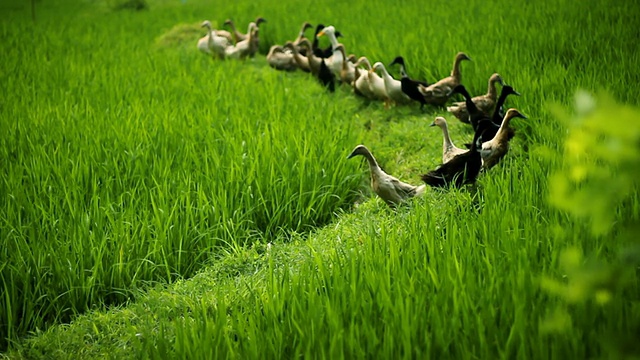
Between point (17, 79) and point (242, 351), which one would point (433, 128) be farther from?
point (17, 79)

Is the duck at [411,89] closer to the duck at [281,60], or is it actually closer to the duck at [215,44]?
the duck at [281,60]

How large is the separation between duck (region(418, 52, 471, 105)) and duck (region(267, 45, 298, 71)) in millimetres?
2575

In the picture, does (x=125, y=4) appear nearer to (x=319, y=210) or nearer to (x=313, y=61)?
(x=313, y=61)

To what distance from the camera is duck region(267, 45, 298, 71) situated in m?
7.34

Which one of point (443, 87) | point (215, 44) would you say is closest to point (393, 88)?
point (443, 87)

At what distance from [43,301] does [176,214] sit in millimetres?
804

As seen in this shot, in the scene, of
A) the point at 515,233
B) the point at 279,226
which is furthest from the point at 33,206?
the point at 515,233

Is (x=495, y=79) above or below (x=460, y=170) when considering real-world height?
above

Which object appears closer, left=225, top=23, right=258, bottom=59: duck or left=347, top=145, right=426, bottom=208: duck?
left=347, top=145, right=426, bottom=208: duck

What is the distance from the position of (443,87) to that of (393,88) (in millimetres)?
459

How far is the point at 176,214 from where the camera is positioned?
3391 mm

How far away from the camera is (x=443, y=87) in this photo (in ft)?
16.7

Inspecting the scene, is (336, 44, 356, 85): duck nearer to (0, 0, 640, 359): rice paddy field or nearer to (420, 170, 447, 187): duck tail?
(0, 0, 640, 359): rice paddy field

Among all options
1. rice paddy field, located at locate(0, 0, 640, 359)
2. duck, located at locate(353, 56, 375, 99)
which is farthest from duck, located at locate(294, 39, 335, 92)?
duck, located at locate(353, 56, 375, 99)
